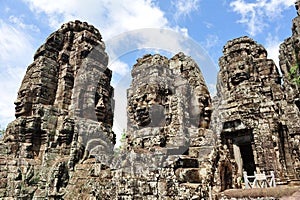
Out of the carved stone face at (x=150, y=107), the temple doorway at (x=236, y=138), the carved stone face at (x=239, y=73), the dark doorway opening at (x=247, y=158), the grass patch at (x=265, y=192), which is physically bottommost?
the grass patch at (x=265, y=192)

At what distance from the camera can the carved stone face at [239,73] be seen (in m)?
15.9

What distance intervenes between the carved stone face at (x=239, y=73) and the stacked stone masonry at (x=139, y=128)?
0.21 feet

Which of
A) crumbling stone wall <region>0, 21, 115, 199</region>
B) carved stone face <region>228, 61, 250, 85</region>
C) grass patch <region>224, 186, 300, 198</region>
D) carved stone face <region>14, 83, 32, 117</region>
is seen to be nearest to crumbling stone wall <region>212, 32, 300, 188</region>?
carved stone face <region>228, 61, 250, 85</region>

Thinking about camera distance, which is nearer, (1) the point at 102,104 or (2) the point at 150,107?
(2) the point at 150,107

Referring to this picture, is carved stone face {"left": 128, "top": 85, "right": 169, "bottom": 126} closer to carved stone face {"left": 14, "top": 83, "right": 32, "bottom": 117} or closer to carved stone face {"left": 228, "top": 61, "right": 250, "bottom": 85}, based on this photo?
carved stone face {"left": 14, "top": 83, "right": 32, "bottom": 117}

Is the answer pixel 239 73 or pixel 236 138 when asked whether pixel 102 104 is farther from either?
pixel 239 73

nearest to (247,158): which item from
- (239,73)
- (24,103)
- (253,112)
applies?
(253,112)

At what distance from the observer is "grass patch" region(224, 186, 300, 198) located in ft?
20.2

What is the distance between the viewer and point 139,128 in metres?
11.1

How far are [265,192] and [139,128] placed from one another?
19.2ft

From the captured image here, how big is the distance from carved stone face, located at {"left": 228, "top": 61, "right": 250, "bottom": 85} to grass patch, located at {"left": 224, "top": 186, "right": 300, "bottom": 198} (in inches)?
404

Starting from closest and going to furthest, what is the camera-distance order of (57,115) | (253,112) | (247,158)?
(57,115)
(253,112)
(247,158)

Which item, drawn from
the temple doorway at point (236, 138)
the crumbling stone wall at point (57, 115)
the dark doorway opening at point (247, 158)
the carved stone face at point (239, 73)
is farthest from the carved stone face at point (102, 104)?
the dark doorway opening at point (247, 158)

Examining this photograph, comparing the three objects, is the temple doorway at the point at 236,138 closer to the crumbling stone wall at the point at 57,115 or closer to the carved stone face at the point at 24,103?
the crumbling stone wall at the point at 57,115
